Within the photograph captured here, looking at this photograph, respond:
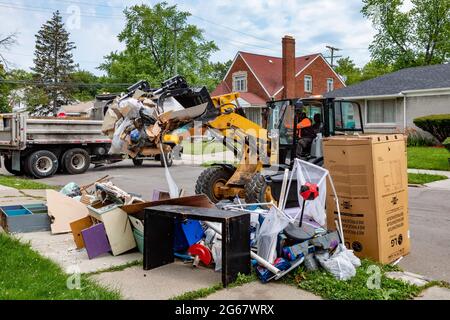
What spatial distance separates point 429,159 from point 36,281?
615 inches

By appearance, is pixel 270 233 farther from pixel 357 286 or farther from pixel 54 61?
pixel 54 61

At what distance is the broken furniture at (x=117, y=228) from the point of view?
17.9 ft

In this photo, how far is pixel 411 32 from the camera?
4109cm

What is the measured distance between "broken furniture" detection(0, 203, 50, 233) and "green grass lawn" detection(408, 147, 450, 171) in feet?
41.9

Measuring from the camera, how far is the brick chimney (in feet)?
107

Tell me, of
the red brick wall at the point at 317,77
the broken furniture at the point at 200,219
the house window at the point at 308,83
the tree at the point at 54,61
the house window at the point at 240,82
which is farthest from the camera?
the tree at the point at 54,61

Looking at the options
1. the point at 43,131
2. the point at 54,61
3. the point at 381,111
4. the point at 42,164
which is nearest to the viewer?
the point at 43,131

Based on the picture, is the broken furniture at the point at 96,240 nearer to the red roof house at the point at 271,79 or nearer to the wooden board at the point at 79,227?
the wooden board at the point at 79,227

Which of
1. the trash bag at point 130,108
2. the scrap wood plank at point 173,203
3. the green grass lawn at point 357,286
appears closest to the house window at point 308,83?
the trash bag at point 130,108

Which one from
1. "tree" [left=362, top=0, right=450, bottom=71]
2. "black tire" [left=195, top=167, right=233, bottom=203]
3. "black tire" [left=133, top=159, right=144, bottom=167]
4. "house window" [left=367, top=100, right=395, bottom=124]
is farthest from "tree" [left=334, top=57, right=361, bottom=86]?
"black tire" [left=195, top=167, right=233, bottom=203]

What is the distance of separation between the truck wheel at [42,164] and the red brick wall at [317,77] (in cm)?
2559

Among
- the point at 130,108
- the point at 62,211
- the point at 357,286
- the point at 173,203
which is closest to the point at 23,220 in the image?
the point at 62,211
